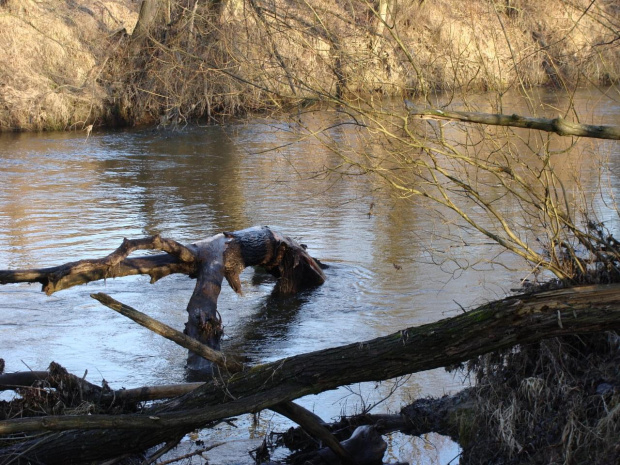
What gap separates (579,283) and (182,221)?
8351 millimetres

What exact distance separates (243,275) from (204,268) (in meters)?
2.19

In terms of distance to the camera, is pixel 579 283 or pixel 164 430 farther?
pixel 579 283

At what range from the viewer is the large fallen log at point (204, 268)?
7203 mm

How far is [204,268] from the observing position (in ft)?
26.9

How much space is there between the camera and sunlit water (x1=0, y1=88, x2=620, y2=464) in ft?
22.9

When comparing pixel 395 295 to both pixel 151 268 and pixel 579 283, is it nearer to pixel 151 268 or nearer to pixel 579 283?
pixel 151 268

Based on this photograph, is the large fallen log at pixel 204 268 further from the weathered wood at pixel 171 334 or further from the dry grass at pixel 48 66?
the dry grass at pixel 48 66

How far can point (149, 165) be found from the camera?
1816cm


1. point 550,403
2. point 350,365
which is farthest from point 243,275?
point 550,403

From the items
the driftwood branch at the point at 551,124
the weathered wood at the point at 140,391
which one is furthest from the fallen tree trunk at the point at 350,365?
the driftwood branch at the point at 551,124

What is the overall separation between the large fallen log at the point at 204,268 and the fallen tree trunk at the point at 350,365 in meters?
2.09

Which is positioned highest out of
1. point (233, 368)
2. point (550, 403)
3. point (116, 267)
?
point (116, 267)

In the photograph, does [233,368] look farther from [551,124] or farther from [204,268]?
[204,268]

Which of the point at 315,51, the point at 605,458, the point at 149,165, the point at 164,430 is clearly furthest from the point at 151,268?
the point at 149,165
